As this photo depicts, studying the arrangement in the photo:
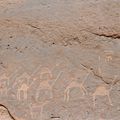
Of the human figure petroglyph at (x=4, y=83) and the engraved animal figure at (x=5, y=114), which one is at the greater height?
the human figure petroglyph at (x=4, y=83)

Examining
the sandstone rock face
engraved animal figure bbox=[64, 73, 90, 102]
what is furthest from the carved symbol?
engraved animal figure bbox=[64, 73, 90, 102]

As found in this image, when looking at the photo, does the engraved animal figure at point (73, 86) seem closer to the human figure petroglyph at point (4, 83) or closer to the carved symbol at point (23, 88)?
the carved symbol at point (23, 88)

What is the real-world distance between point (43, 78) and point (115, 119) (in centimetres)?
44

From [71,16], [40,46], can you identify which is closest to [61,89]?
[40,46]

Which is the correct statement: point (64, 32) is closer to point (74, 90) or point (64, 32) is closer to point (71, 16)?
point (71, 16)

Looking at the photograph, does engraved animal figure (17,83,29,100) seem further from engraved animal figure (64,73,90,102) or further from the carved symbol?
engraved animal figure (64,73,90,102)

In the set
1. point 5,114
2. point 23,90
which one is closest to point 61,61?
point 23,90

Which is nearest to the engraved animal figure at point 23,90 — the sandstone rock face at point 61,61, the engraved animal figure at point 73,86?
the sandstone rock face at point 61,61

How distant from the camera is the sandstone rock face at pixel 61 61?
81.7 inches

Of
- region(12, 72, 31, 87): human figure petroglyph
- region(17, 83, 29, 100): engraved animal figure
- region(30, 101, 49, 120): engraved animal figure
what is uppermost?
region(12, 72, 31, 87): human figure petroglyph

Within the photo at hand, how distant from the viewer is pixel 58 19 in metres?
2.20

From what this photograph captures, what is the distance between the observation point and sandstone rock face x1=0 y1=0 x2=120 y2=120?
81.7 inches

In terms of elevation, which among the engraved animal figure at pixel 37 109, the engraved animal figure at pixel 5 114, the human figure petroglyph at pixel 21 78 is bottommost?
the engraved animal figure at pixel 5 114

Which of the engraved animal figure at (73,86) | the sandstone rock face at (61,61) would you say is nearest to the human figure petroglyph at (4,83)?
the sandstone rock face at (61,61)
